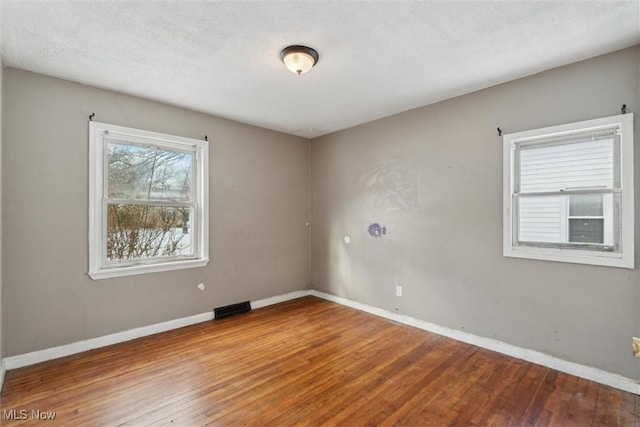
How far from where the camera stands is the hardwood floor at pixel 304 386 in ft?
6.44

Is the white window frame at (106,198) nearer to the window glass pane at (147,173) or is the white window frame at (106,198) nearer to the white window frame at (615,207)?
the window glass pane at (147,173)

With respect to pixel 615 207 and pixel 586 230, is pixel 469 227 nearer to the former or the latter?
pixel 586 230

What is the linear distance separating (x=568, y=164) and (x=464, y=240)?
111 cm

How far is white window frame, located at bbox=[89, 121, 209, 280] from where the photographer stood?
2939 mm

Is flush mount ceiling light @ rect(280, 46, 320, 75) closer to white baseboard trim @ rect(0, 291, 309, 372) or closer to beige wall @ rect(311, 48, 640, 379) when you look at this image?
beige wall @ rect(311, 48, 640, 379)

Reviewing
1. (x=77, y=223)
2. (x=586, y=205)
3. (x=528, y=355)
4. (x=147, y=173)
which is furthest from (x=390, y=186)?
(x=77, y=223)

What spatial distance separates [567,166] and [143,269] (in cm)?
428

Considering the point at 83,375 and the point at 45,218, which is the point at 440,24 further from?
the point at 83,375

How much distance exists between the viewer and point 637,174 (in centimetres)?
222

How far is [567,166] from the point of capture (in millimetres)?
2611

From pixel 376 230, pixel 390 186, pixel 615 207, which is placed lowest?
pixel 376 230

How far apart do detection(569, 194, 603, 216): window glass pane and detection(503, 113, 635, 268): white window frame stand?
0.14 metres

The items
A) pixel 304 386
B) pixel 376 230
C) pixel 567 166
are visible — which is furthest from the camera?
pixel 376 230

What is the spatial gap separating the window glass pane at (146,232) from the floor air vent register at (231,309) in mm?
823
